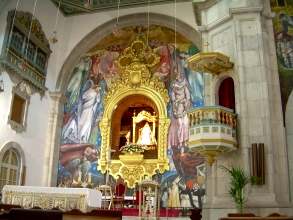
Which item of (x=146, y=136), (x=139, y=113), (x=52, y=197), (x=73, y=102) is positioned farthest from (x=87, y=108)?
(x=52, y=197)

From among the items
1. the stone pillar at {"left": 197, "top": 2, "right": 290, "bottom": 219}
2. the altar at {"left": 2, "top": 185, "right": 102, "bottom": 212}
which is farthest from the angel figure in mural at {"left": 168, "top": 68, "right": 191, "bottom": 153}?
the altar at {"left": 2, "top": 185, "right": 102, "bottom": 212}

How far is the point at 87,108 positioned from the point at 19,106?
321cm

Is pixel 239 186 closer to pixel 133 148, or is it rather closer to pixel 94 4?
pixel 133 148

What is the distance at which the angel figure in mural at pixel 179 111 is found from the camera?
14.7m

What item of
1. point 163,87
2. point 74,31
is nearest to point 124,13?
point 74,31

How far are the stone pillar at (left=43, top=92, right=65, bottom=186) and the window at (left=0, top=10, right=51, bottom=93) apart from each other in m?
0.89

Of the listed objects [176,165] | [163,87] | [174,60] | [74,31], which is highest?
[74,31]

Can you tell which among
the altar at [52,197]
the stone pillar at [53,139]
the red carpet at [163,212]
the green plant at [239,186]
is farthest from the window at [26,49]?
the green plant at [239,186]

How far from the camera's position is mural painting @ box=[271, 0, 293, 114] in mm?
10281

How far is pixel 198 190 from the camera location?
1366 centimetres

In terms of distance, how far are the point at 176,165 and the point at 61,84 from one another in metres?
6.70

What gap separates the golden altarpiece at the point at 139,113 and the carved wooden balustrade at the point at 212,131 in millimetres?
5220

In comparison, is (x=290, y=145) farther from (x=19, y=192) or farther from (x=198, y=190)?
(x=19, y=192)

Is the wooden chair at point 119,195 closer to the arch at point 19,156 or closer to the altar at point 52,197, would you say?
the arch at point 19,156
